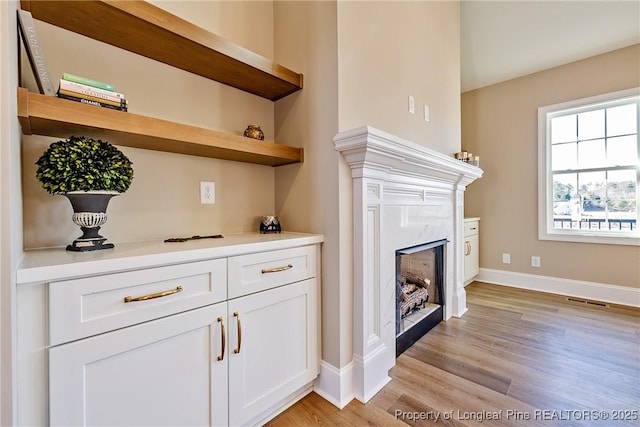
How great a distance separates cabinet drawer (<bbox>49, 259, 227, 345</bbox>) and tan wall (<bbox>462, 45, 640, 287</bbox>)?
3708mm

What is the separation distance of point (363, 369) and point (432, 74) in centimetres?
221

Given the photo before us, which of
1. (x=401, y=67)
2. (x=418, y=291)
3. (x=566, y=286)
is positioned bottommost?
(x=566, y=286)

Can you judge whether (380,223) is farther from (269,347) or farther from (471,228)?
(471,228)

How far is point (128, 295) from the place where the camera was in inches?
34.7

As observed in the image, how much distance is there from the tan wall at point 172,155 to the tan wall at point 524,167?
125 inches

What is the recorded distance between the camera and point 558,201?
3252mm

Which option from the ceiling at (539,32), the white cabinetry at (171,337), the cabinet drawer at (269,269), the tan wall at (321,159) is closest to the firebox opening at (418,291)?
the tan wall at (321,159)

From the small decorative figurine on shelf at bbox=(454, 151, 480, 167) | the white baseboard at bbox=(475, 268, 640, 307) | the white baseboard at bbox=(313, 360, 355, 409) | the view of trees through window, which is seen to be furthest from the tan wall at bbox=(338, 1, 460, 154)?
the white baseboard at bbox=(475, 268, 640, 307)

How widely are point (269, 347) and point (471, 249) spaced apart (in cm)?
300

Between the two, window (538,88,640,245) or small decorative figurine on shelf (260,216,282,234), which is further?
window (538,88,640,245)

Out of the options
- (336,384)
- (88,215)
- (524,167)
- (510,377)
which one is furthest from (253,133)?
(524,167)

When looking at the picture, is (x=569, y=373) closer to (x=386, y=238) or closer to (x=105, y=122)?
(x=386, y=238)

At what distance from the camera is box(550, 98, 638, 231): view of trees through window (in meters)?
2.84

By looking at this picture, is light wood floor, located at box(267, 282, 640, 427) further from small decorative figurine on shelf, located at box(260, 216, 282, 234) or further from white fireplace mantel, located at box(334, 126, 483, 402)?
small decorative figurine on shelf, located at box(260, 216, 282, 234)
